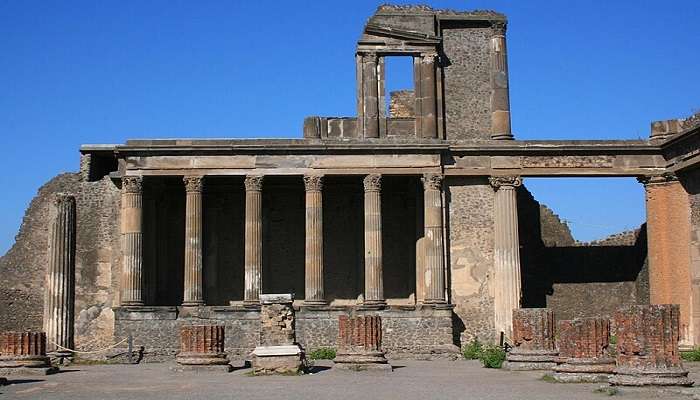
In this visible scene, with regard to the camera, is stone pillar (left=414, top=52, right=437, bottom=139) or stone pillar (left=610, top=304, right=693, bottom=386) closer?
stone pillar (left=610, top=304, right=693, bottom=386)

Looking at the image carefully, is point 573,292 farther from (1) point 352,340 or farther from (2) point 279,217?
(1) point 352,340

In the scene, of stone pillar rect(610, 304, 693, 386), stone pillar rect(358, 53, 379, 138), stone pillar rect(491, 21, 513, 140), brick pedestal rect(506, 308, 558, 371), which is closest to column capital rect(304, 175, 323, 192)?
stone pillar rect(358, 53, 379, 138)

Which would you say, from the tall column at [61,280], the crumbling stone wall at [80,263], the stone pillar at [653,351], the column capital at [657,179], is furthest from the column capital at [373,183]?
the stone pillar at [653,351]

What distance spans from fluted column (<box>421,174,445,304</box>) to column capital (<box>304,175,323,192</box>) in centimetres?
314

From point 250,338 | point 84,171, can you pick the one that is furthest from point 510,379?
point 84,171

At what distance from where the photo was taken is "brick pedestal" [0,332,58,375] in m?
23.7

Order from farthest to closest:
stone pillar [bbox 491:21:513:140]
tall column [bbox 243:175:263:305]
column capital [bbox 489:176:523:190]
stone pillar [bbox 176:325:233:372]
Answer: stone pillar [bbox 491:21:513:140], column capital [bbox 489:176:523:190], tall column [bbox 243:175:263:305], stone pillar [bbox 176:325:233:372]

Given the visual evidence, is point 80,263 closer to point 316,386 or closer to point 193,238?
point 193,238

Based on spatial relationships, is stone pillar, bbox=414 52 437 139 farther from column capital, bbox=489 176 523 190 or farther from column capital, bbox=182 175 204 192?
column capital, bbox=182 175 204 192

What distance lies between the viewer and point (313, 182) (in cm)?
3183

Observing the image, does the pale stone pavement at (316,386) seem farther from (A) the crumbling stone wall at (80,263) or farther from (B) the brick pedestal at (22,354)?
(A) the crumbling stone wall at (80,263)

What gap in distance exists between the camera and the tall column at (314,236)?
31641mm

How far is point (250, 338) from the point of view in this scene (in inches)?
1205

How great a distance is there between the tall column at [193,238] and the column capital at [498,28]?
10751 mm
